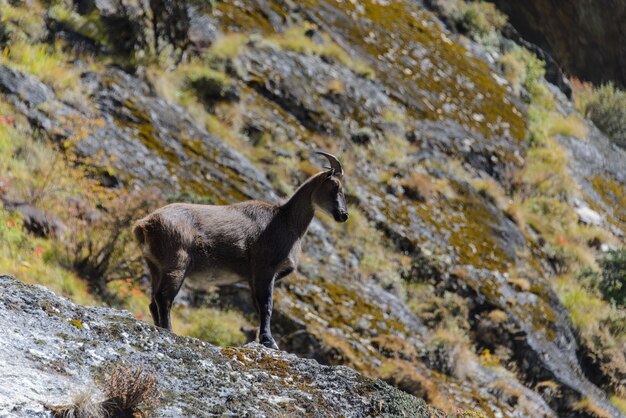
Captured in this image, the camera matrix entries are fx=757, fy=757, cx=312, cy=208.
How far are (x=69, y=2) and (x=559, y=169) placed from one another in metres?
12.7

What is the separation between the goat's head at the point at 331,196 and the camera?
7.96 m

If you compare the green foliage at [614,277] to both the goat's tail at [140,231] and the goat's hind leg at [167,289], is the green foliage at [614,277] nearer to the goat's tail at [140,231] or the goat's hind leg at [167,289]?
the goat's hind leg at [167,289]

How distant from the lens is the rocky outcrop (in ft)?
12.4

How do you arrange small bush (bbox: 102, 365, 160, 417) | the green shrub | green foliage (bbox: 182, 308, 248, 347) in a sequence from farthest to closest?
the green shrub
green foliage (bbox: 182, 308, 248, 347)
small bush (bbox: 102, 365, 160, 417)

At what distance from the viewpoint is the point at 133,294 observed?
338 inches

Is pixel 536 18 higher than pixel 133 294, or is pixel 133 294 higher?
pixel 536 18

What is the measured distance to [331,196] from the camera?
8000 millimetres

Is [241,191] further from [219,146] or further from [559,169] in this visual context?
[559,169]

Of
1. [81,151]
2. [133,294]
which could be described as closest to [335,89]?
[81,151]

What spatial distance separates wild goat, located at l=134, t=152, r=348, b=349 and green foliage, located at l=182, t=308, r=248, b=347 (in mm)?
1747

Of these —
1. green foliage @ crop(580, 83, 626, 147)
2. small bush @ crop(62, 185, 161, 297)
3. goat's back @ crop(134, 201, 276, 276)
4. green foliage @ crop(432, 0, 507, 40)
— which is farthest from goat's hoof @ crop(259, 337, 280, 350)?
green foliage @ crop(580, 83, 626, 147)

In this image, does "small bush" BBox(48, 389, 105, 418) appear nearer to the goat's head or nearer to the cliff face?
the goat's head

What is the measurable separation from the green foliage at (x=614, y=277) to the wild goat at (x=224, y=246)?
1037 cm

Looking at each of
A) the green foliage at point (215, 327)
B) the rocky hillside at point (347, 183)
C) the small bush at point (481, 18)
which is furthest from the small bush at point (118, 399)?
the small bush at point (481, 18)
